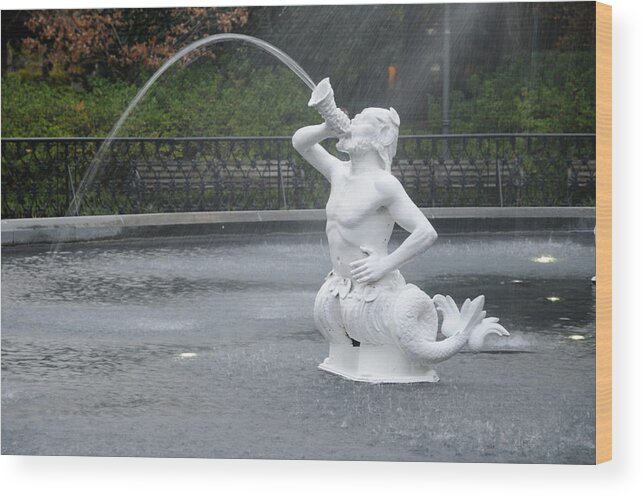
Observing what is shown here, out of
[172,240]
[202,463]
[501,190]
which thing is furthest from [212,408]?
[501,190]

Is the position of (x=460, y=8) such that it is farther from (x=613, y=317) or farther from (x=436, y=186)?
(x=613, y=317)

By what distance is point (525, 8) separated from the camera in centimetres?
831

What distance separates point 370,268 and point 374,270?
0.07 ft

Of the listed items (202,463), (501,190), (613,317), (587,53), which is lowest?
(202,463)

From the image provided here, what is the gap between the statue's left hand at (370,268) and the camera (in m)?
8.10

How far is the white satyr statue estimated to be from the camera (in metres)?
8.09

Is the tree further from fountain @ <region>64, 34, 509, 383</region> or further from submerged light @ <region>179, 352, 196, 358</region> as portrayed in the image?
submerged light @ <region>179, 352, 196, 358</region>

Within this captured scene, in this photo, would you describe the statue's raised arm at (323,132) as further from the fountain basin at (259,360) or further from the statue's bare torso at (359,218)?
the fountain basin at (259,360)

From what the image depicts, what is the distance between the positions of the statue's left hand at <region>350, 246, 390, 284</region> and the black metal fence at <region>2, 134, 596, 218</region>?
0.53 metres

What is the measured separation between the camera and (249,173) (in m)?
8.88

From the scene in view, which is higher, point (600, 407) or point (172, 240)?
point (172, 240)

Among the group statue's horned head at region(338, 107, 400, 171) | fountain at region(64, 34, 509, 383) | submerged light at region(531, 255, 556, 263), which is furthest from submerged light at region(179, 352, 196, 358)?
submerged light at region(531, 255, 556, 263)

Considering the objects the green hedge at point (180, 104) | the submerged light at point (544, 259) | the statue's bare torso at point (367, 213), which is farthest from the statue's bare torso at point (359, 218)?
the submerged light at point (544, 259)

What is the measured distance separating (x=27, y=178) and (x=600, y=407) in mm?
3055
